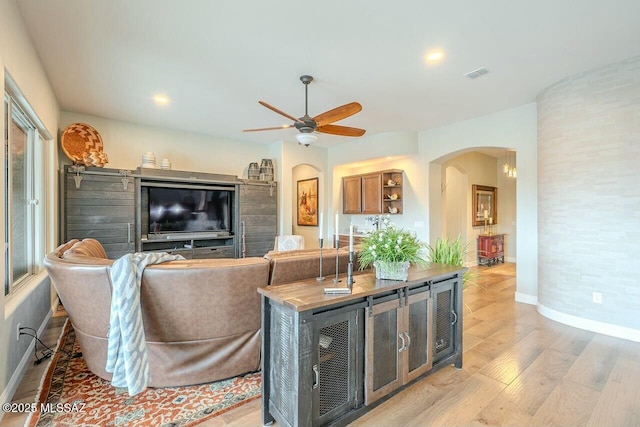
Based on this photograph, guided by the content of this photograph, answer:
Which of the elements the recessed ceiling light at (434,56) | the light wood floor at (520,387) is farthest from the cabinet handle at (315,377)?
the recessed ceiling light at (434,56)

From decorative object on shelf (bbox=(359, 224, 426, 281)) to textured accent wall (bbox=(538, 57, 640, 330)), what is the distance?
8.74 feet

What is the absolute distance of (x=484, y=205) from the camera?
773 centimetres

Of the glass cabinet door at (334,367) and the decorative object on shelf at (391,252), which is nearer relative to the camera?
the glass cabinet door at (334,367)

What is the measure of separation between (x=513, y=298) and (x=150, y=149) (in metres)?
6.57

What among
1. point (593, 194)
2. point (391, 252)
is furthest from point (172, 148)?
point (593, 194)

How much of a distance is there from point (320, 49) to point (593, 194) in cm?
337

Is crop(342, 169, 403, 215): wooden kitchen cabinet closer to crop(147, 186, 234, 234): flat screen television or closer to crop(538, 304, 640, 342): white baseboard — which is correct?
crop(147, 186, 234, 234): flat screen television

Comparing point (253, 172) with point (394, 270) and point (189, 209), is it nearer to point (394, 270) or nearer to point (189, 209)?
point (189, 209)

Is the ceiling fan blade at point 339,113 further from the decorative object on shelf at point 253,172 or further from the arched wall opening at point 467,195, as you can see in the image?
the decorative object on shelf at point 253,172

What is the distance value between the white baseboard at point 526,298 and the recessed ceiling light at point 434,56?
353cm

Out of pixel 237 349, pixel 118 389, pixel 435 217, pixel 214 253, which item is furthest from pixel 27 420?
pixel 435 217

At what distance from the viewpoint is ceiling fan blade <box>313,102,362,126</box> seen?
10.1 ft

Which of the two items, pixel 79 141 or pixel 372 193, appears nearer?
pixel 79 141

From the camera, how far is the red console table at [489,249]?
23.3 feet
